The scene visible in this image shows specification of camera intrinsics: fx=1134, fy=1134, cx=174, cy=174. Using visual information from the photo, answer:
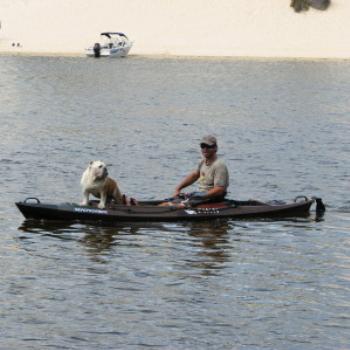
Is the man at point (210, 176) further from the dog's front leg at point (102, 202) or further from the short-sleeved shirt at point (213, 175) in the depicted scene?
the dog's front leg at point (102, 202)

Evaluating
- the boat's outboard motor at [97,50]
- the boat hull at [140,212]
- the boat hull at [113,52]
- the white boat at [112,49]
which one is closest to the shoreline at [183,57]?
the boat hull at [113,52]

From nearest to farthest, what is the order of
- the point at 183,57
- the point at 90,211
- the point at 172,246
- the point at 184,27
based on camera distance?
1. the point at 172,246
2. the point at 90,211
3. the point at 183,57
4. the point at 184,27

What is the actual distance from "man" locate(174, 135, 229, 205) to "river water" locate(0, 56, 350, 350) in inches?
21.2

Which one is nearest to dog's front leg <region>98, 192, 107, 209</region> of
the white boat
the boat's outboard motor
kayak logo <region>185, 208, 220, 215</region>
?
kayak logo <region>185, 208, 220, 215</region>

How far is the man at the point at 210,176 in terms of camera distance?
66.8 ft

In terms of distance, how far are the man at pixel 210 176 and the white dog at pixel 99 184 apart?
1370mm

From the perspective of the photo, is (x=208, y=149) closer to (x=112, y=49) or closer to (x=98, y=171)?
(x=98, y=171)

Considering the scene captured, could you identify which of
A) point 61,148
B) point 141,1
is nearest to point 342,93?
point 61,148

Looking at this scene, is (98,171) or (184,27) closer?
(98,171)

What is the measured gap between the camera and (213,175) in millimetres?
20594

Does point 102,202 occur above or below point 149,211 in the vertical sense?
above

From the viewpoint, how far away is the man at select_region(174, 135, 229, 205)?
2036cm

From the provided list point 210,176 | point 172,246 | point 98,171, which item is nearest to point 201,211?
point 210,176

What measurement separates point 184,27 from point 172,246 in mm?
96886
